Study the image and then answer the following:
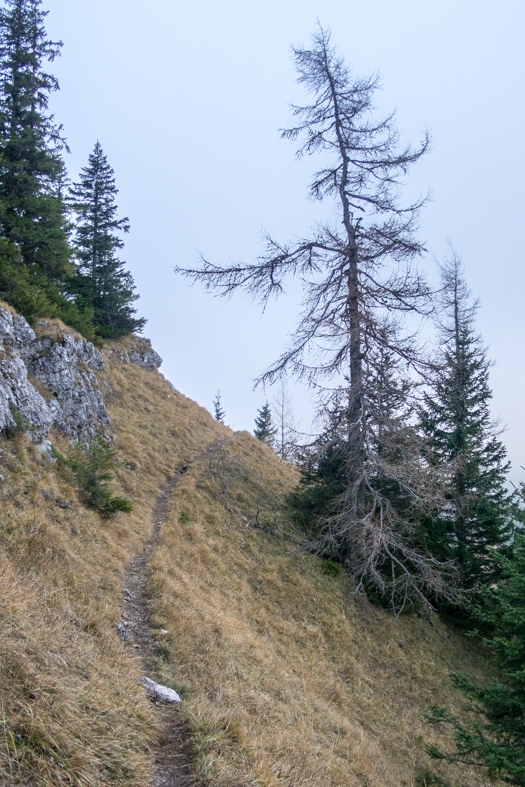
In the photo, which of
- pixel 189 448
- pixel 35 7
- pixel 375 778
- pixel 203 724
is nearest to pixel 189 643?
pixel 203 724

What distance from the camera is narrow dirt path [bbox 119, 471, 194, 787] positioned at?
3493 mm

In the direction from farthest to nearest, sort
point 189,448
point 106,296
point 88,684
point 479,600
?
point 106,296
point 189,448
point 479,600
point 88,684

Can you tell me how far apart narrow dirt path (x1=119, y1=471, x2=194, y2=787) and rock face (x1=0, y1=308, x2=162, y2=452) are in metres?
3.92

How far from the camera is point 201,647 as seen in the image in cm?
625

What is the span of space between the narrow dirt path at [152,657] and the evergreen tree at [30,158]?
434 inches

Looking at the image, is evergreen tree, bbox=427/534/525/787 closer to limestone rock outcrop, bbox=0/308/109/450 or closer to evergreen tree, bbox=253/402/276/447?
limestone rock outcrop, bbox=0/308/109/450

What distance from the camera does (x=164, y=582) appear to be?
754 centimetres

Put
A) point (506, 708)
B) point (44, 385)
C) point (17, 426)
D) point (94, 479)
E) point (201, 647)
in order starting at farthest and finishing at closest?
point (44, 385) < point (94, 479) < point (17, 426) < point (506, 708) < point (201, 647)

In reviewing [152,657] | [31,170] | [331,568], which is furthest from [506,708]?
[31,170]

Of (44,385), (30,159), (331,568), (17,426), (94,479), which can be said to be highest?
(30,159)

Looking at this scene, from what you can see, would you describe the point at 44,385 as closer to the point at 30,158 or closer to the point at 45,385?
the point at 45,385

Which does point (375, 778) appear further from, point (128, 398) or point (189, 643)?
point (128, 398)

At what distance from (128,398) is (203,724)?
57.9 ft

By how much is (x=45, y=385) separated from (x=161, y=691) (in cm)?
1031
